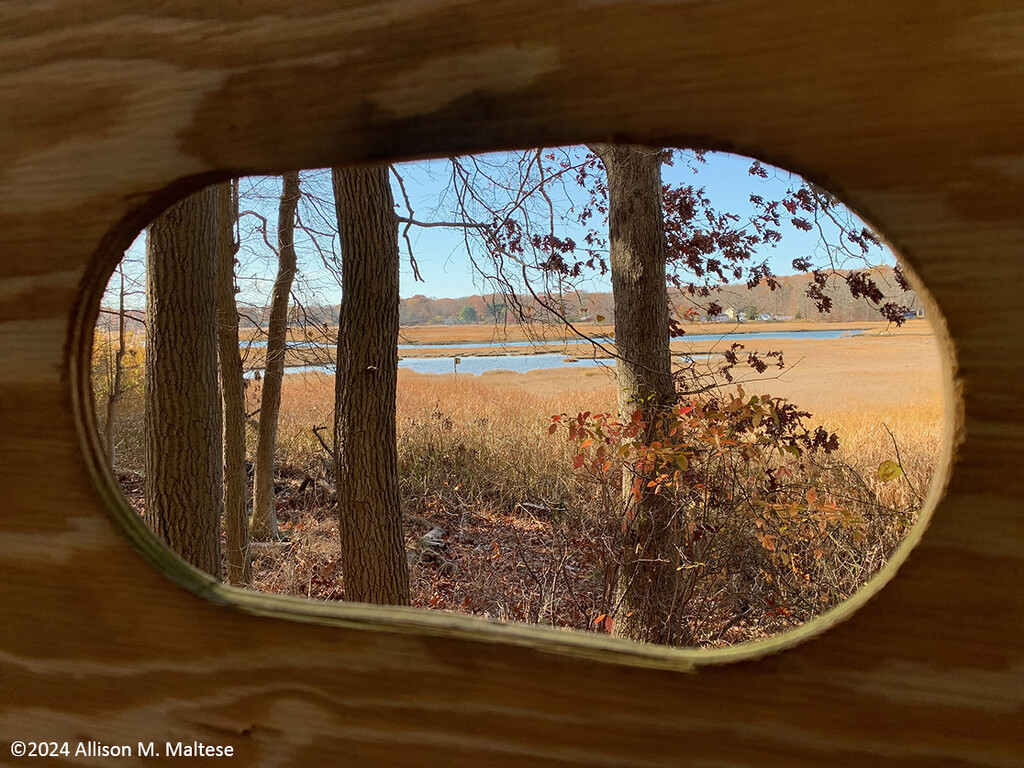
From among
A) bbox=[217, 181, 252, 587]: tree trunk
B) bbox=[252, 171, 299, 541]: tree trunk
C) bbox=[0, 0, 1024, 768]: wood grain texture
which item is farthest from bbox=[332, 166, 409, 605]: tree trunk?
bbox=[0, 0, 1024, 768]: wood grain texture

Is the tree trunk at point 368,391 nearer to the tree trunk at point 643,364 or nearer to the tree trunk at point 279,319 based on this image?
the tree trunk at point 643,364

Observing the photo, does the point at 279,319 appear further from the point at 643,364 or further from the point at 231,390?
the point at 643,364

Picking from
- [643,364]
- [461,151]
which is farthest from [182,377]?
[461,151]

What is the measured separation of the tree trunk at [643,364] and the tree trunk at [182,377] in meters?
2.34

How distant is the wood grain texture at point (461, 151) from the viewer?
0.41 m

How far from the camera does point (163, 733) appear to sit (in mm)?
587

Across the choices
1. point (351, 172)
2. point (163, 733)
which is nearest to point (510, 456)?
point (351, 172)

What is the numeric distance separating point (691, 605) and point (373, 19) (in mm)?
4309

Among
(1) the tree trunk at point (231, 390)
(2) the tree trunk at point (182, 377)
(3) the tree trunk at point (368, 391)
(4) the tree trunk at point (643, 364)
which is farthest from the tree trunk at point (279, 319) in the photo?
(4) the tree trunk at point (643, 364)

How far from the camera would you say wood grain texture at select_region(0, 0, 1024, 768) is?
0.41 metres

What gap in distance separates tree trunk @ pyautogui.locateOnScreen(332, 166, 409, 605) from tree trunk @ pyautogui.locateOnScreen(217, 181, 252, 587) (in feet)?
5.20

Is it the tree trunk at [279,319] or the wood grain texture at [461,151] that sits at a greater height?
the tree trunk at [279,319]

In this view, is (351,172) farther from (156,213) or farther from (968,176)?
(968,176)

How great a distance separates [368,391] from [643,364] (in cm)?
168
